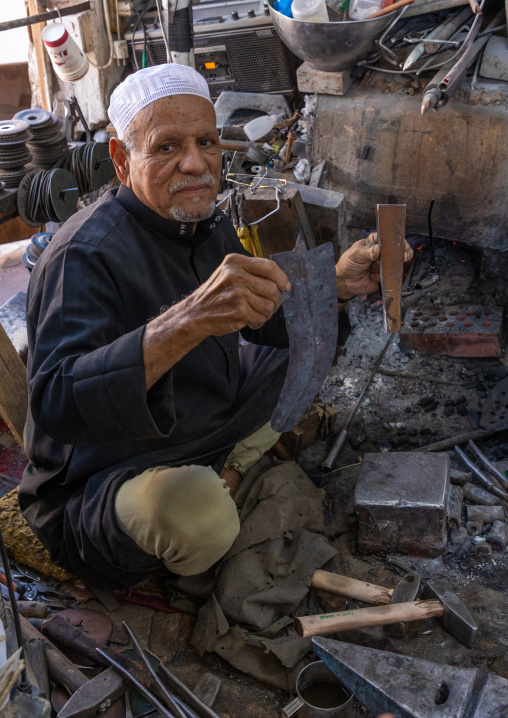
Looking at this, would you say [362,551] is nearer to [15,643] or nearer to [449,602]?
[449,602]

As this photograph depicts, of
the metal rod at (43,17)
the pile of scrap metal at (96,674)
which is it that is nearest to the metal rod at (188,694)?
the pile of scrap metal at (96,674)

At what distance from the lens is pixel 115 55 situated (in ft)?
20.7

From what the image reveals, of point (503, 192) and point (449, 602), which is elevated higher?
point (503, 192)

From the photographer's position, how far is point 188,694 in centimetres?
221

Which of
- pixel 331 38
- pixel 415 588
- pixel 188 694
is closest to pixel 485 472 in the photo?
pixel 415 588

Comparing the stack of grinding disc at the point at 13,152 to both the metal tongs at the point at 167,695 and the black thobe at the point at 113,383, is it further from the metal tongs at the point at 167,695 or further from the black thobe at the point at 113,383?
the metal tongs at the point at 167,695

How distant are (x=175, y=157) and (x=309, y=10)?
2367 mm

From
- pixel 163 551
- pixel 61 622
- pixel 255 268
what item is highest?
pixel 255 268

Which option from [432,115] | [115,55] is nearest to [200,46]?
Result: [115,55]

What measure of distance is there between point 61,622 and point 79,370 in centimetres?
99

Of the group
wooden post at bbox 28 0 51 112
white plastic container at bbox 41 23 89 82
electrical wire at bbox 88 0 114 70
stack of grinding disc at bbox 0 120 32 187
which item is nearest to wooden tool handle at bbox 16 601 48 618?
stack of grinding disc at bbox 0 120 32 187

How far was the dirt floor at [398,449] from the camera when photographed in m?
2.42

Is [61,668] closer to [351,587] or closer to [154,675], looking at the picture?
[154,675]

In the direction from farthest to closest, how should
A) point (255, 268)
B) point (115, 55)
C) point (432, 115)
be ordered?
point (115, 55) → point (432, 115) → point (255, 268)
